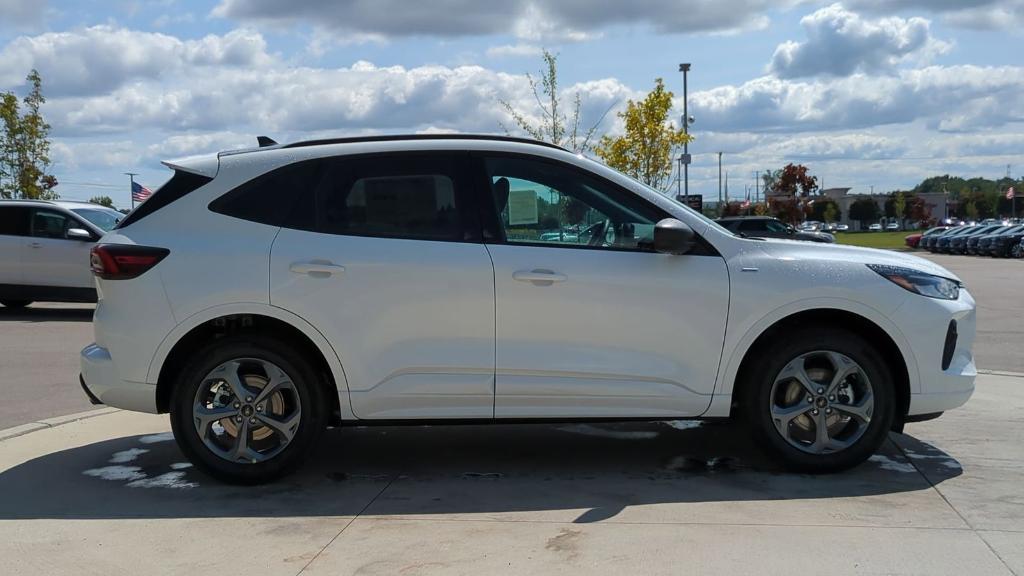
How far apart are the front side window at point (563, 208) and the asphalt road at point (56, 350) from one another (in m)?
4.30

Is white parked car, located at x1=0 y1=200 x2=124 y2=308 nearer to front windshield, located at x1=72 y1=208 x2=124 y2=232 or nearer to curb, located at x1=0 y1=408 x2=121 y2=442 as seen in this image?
front windshield, located at x1=72 y1=208 x2=124 y2=232

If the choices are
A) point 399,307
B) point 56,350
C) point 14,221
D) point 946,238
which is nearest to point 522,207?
point 399,307

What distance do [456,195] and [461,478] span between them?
160 centimetres

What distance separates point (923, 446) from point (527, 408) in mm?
2686

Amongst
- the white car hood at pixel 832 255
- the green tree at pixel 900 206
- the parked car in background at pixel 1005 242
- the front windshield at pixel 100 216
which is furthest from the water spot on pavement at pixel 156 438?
the green tree at pixel 900 206

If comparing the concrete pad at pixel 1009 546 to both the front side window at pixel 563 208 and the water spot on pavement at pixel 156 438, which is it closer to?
the front side window at pixel 563 208

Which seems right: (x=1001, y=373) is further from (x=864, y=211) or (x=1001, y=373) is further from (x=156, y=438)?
(x=864, y=211)

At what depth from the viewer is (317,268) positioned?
545cm

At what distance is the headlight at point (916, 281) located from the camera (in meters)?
5.63

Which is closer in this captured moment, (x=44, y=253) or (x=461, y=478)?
(x=461, y=478)

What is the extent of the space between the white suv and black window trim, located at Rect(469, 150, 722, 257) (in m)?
0.01

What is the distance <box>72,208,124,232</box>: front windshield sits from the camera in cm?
1565

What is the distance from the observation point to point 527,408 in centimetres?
555

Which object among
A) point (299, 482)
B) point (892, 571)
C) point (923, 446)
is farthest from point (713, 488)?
point (299, 482)
